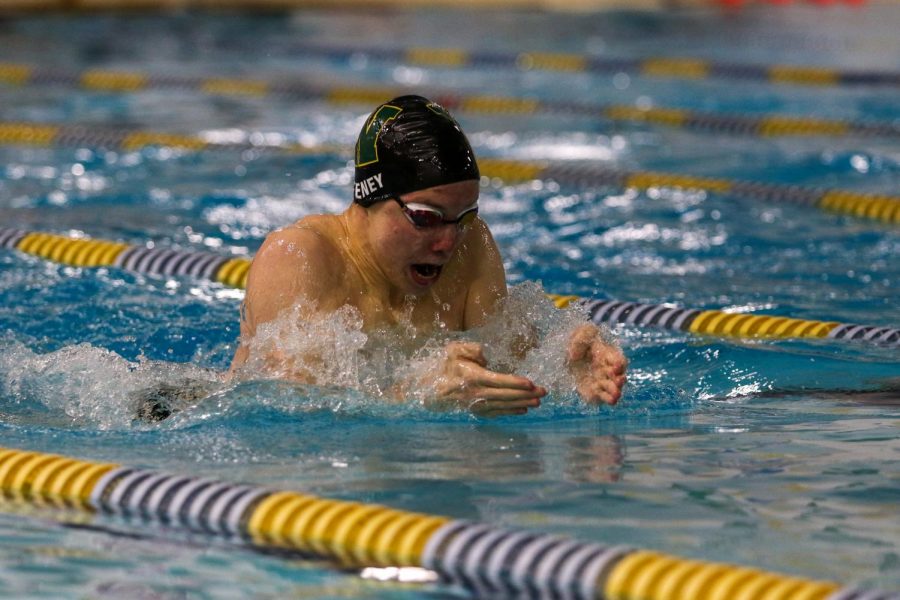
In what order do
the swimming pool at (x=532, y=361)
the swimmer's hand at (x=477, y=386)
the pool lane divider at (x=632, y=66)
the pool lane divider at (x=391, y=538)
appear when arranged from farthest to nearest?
the pool lane divider at (x=632, y=66) → the swimmer's hand at (x=477, y=386) → the swimming pool at (x=532, y=361) → the pool lane divider at (x=391, y=538)

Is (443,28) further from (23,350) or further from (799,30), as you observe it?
(23,350)

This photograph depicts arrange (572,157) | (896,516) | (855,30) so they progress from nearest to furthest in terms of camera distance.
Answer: (896,516), (572,157), (855,30)

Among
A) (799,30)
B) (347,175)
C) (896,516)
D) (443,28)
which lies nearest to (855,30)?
(799,30)

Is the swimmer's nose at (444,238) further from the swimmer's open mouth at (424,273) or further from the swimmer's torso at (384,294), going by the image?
the swimmer's torso at (384,294)

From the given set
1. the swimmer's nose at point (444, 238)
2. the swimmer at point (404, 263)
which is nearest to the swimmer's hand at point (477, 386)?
the swimmer at point (404, 263)

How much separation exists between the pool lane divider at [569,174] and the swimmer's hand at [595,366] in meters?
3.52

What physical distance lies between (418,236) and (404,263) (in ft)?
0.32

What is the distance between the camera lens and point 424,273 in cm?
340

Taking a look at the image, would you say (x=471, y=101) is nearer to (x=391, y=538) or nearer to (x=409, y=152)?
(x=409, y=152)

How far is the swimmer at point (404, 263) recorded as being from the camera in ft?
10.2

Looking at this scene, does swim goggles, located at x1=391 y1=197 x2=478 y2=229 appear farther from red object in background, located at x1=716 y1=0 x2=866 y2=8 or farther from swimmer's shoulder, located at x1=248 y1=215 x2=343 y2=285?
red object in background, located at x1=716 y1=0 x2=866 y2=8

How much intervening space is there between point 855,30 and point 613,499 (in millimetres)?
11528

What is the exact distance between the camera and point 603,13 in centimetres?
1498

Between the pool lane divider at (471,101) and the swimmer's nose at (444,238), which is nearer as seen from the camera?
the swimmer's nose at (444,238)
